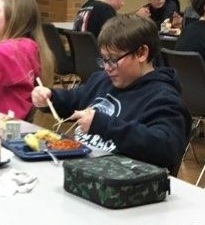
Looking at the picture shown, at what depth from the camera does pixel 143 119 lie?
6.74 ft

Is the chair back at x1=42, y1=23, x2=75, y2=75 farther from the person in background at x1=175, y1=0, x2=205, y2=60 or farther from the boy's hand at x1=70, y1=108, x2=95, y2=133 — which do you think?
the boy's hand at x1=70, y1=108, x2=95, y2=133

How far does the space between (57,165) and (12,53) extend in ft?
3.25

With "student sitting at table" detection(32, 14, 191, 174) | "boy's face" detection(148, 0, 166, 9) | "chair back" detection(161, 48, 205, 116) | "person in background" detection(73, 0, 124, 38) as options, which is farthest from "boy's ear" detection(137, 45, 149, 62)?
"boy's face" detection(148, 0, 166, 9)

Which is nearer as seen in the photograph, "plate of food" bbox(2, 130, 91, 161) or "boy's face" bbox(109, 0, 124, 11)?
"plate of food" bbox(2, 130, 91, 161)

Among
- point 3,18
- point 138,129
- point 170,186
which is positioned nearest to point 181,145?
point 138,129

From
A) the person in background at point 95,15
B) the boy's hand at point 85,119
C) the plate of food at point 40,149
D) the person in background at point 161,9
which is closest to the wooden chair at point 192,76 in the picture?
the person in background at point 95,15

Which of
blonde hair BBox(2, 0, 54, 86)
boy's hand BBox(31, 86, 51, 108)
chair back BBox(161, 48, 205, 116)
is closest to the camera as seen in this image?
boy's hand BBox(31, 86, 51, 108)

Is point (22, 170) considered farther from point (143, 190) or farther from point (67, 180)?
point (143, 190)

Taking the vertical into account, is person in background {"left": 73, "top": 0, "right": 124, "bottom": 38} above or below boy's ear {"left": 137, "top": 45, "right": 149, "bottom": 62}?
below

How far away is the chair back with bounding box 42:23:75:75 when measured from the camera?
17.6 feet

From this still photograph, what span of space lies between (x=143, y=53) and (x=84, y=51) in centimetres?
273

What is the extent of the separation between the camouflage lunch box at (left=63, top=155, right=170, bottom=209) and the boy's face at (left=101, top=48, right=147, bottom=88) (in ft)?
1.86

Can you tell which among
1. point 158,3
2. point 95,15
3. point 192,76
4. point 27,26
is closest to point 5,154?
point 27,26

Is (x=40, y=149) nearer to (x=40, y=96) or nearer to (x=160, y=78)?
(x=40, y=96)
